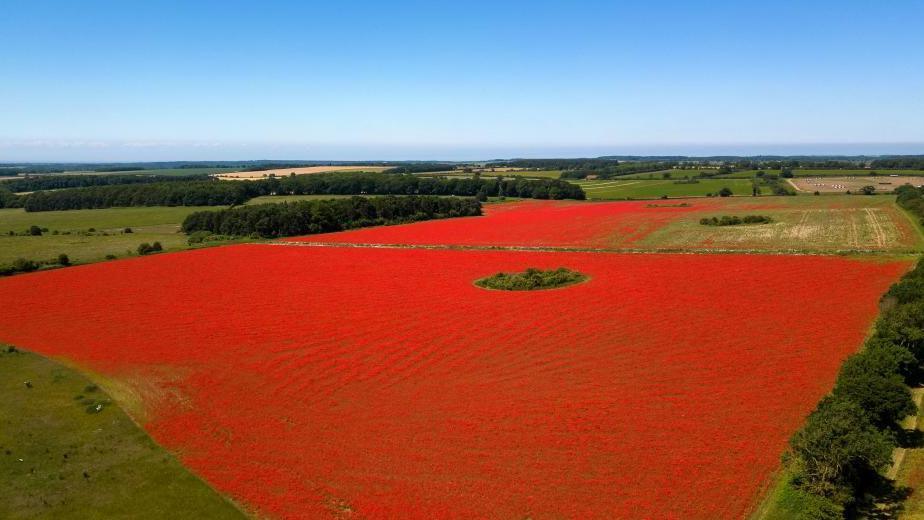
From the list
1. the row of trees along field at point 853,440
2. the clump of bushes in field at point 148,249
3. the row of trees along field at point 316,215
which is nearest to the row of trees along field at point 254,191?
the row of trees along field at point 316,215

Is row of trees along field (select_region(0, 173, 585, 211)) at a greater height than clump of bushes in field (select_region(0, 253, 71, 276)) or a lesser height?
greater

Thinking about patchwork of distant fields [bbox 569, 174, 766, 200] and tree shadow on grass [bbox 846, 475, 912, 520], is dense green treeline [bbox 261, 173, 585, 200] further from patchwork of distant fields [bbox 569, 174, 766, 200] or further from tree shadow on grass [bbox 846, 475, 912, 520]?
tree shadow on grass [bbox 846, 475, 912, 520]

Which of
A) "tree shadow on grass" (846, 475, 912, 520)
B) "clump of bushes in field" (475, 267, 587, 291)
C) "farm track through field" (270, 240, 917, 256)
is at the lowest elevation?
"tree shadow on grass" (846, 475, 912, 520)

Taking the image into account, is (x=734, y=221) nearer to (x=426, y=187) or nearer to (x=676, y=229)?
(x=676, y=229)

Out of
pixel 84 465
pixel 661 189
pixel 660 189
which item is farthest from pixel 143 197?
pixel 84 465

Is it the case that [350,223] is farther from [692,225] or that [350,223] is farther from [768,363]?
[768,363]

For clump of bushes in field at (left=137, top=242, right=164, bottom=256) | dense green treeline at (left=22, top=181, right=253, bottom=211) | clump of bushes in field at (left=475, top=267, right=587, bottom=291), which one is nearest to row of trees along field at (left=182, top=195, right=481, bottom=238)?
clump of bushes in field at (left=137, top=242, right=164, bottom=256)

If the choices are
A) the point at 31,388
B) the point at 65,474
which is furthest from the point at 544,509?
the point at 31,388
